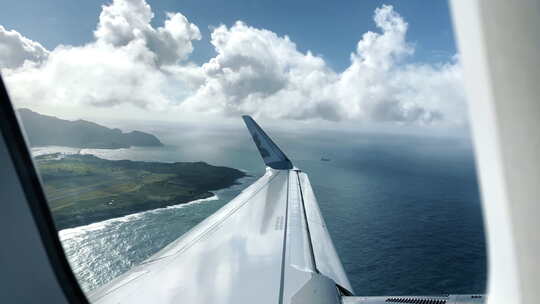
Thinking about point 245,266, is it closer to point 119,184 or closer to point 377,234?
point 377,234

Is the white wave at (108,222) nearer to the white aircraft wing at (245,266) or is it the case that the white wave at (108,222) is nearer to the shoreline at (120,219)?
the shoreline at (120,219)

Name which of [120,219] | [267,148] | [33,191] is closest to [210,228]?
[33,191]

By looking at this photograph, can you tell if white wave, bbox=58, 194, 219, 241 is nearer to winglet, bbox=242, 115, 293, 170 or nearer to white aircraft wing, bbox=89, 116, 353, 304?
winglet, bbox=242, 115, 293, 170

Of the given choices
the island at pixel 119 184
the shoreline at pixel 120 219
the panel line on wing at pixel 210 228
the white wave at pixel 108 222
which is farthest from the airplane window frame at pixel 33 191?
the island at pixel 119 184

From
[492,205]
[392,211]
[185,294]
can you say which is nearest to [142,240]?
[392,211]

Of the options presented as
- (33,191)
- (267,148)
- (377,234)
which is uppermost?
(267,148)

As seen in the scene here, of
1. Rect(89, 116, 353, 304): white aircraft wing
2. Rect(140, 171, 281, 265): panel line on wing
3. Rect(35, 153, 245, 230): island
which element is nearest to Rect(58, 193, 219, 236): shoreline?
Rect(35, 153, 245, 230): island

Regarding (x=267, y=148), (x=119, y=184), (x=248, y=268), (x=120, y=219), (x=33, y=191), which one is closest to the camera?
(x=33, y=191)

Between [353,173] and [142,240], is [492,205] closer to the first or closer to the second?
[142,240]
